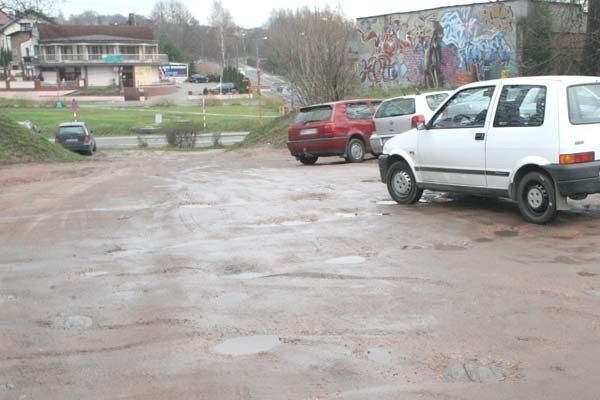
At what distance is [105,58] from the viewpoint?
107250 mm

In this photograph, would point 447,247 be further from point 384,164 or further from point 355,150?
point 355,150

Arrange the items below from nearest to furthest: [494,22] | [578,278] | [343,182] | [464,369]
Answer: [464,369] < [578,278] < [343,182] < [494,22]

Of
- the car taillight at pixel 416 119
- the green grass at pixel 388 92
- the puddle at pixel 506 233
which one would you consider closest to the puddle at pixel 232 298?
the puddle at pixel 506 233

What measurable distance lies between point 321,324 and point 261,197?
283 inches

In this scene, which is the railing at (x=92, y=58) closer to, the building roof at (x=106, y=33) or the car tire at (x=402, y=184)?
the building roof at (x=106, y=33)

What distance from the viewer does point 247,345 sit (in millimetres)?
5164

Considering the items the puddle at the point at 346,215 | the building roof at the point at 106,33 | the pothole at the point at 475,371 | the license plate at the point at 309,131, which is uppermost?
the building roof at the point at 106,33

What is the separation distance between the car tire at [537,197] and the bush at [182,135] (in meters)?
30.9

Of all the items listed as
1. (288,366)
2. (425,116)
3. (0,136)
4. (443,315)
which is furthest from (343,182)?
(0,136)

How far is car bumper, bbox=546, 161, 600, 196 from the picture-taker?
328 inches

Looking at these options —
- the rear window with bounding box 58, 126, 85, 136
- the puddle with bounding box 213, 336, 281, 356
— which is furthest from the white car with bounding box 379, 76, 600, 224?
the rear window with bounding box 58, 126, 85, 136

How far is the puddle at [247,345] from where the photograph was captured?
503cm

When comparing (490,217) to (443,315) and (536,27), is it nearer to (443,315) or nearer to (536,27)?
(443,315)

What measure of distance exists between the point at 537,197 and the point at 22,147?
20.5m
